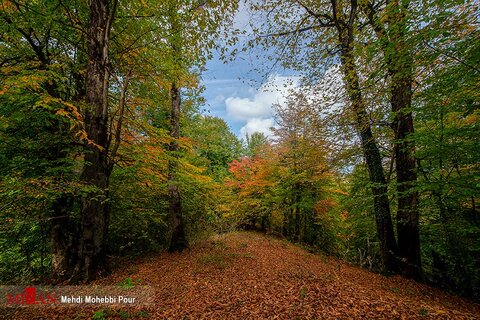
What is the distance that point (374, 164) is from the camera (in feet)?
24.6

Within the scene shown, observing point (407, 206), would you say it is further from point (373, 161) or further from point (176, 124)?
point (176, 124)

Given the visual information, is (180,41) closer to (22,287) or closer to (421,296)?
(22,287)

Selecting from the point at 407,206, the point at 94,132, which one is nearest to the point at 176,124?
the point at 94,132

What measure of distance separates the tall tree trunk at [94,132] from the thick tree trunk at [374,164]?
699cm

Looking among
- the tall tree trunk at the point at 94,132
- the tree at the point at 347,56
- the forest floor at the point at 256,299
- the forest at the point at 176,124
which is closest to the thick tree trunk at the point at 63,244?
the forest at the point at 176,124

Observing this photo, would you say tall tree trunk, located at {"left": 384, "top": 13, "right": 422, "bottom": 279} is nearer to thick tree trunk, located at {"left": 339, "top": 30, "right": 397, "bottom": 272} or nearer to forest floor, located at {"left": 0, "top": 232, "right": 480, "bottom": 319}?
thick tree trunk, located at {"left": 339, "top": 30, "right": 397, "bottom": 272}

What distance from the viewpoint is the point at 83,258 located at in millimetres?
5191

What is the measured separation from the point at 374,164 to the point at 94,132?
8824 millimetres

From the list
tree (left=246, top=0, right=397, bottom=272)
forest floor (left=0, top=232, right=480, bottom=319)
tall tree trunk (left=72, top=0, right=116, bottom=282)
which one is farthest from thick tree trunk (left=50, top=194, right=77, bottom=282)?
tree (left=246, top=0, right=397, bottom=272)

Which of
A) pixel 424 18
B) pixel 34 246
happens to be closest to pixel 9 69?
pixel 34 246

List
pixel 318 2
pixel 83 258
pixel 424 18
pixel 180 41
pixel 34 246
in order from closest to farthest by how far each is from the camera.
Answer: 1. pixel 424 18
2. pixel 83 258
3. pixel 180 41
4. pixel 34 246
5. pixel 318 2

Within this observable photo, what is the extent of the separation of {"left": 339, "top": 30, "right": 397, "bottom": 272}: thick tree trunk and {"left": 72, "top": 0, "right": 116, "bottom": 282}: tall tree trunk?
275 inches

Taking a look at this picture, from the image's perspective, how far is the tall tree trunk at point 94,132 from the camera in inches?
202

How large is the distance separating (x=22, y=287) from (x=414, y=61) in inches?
372
